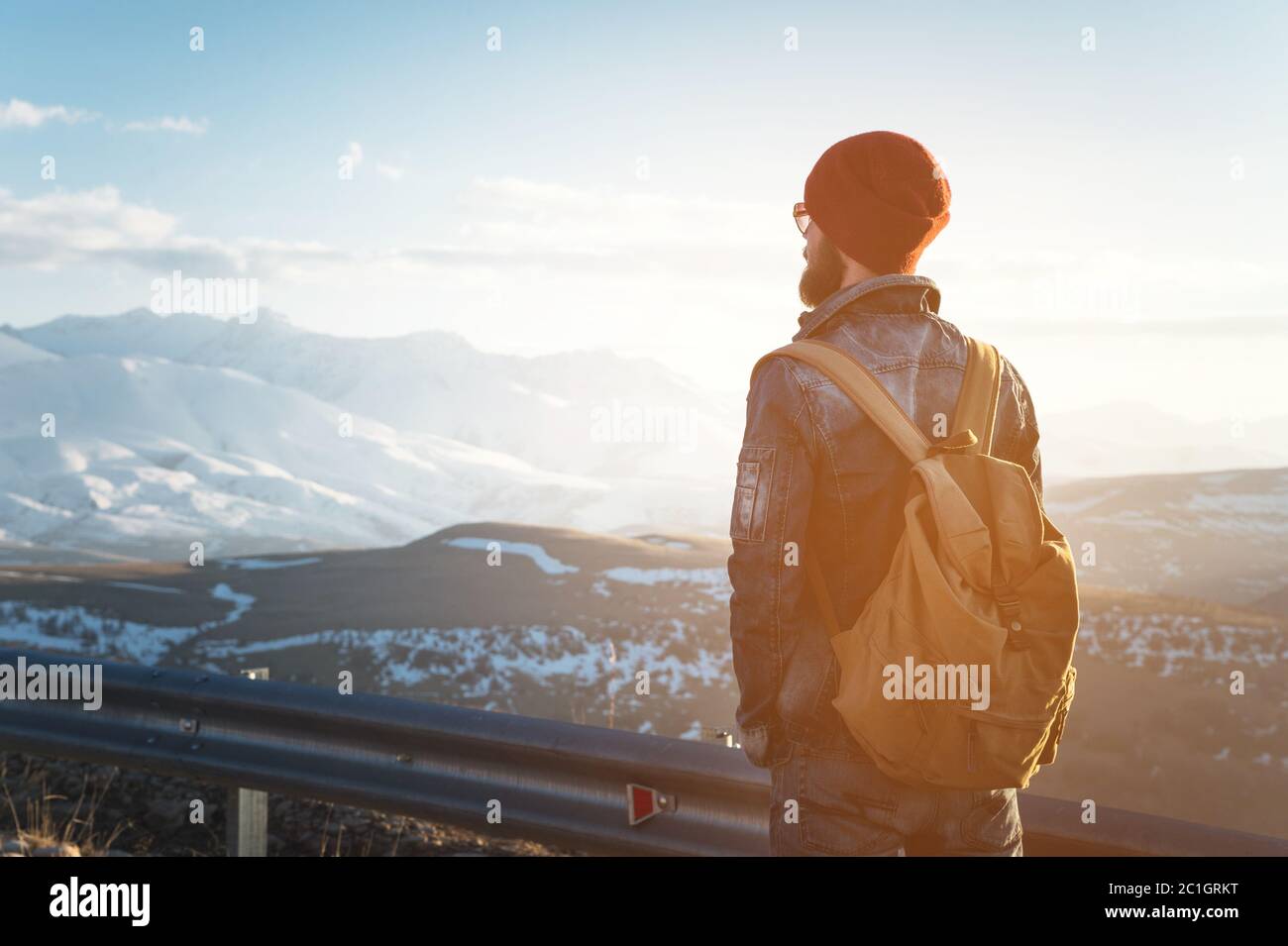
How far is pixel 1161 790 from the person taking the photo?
6.49m

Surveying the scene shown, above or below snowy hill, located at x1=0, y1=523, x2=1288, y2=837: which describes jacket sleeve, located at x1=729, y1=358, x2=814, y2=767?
above

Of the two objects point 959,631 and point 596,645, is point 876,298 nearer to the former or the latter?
point 959,631

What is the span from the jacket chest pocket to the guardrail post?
2.89m

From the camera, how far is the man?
250 centimetres

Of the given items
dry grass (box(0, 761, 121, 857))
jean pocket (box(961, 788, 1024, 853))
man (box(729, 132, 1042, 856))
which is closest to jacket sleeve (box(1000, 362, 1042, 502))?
man (box(729, 132, 1042, 856))

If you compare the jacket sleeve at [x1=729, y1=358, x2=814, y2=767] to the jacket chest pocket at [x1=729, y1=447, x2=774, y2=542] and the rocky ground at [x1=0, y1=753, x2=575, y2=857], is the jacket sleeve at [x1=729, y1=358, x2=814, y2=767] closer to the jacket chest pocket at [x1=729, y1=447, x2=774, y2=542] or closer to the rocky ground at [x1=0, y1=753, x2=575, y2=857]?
the jacket chest pocket at [x1=729, y1=447, x2=774, y2=542]

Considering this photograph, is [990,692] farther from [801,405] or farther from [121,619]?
[121,619]

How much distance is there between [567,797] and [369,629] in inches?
336

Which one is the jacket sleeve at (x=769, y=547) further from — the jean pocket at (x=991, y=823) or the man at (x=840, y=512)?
the jean pocket at (x=991, y=823)

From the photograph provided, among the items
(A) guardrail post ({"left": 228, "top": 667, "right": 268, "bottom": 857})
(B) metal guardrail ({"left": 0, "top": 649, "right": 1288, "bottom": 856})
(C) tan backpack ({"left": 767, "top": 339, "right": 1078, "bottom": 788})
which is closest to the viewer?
(C) tan backpack ({"left": 767, "top": 339, "right": 1078, "bottom": 788})

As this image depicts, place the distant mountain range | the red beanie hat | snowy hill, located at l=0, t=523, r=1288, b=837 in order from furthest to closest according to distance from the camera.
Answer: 1. the distant mountain range
2. snowy hill, located at l=0, t=523, r=1288, b=837
3. the red beanie hat

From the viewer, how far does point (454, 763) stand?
4098 millimetres

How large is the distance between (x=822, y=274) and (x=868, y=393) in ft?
1.39
